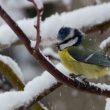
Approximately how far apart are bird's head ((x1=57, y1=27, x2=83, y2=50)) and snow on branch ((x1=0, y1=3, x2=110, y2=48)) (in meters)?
0.06

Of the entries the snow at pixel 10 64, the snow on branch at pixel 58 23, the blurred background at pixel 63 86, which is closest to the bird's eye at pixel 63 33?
the snow on branch at pixel 58 23

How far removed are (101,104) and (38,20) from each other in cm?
333

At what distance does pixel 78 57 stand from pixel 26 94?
0.29m

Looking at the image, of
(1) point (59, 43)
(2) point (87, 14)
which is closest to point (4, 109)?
(1) point (59, 43)

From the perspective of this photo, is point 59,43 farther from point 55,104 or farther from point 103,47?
point 55,104

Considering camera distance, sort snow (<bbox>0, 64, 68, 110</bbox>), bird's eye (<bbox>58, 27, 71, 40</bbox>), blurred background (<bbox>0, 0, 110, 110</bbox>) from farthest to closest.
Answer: blurred background (<bbox>0, 0, 110, 110</bbox>) → bird's eye (<bbox>58, 27, 71, 40</bbox>) → snow (<bbox>0, 64, 68, 110</bbox>)

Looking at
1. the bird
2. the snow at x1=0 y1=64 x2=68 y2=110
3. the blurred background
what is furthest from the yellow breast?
the blurred background

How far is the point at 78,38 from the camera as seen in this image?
2.00 meters

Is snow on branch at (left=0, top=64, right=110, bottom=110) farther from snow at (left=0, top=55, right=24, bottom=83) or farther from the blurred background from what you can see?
the blurred background

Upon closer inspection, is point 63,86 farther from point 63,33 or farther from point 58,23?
point 63,33

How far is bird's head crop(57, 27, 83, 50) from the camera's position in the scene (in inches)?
73.4

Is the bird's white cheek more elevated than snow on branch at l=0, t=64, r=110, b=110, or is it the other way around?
the bird's white cheek

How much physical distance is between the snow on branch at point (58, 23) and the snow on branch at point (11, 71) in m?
0.07

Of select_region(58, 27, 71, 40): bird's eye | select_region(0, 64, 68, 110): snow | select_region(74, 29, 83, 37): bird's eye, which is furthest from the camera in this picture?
select_region(74, 29, 83, 37): bird's eye
